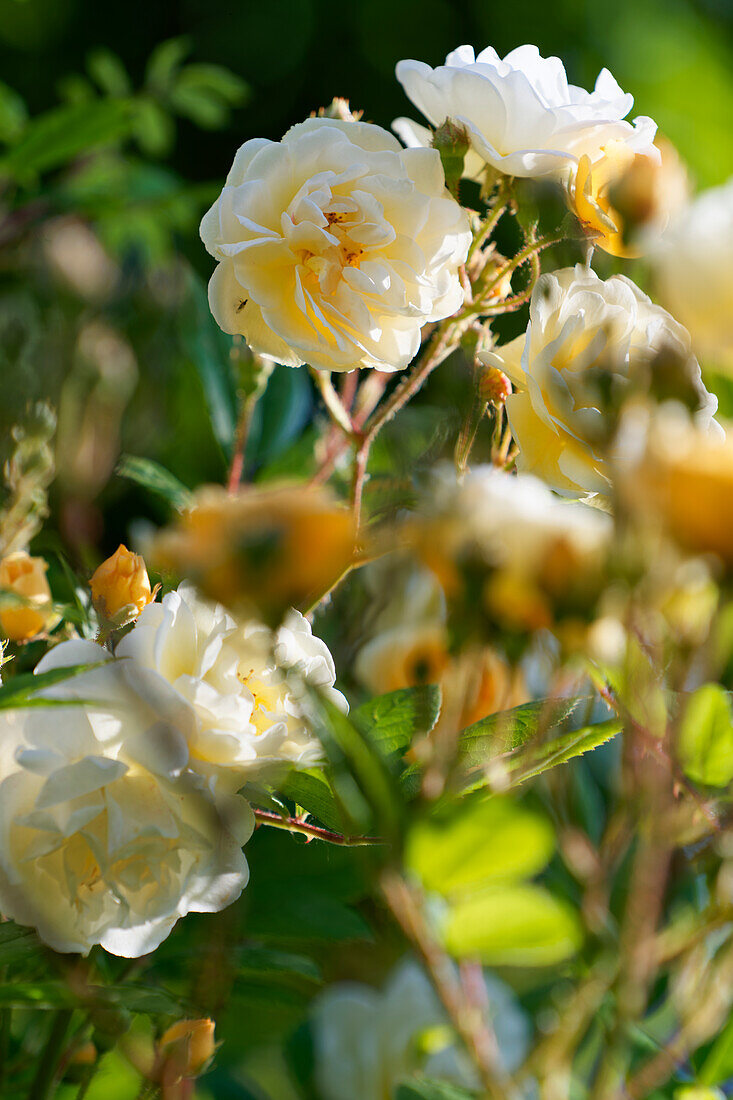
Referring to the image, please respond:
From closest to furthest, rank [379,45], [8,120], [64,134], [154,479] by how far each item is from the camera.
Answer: [154,479]
[64,134]
[8,120]
[379,45]

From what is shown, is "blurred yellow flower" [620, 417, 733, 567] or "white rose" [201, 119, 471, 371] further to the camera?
"white rose" [201, 119, 471, 371]

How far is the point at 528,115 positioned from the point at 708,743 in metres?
0.18

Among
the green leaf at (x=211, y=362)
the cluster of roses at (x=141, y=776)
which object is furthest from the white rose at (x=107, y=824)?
the green leaf at (x=211, y=362)

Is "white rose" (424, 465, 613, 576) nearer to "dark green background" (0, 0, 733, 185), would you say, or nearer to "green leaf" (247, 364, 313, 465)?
"green leaf" (247, 364, 313, 465)

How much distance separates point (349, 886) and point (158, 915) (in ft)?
0.33

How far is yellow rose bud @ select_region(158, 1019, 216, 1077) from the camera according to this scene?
0.76 feet

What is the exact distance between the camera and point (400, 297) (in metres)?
0.29

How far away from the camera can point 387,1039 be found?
0.79ft

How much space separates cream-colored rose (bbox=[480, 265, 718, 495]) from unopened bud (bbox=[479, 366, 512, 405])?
0.02 meters

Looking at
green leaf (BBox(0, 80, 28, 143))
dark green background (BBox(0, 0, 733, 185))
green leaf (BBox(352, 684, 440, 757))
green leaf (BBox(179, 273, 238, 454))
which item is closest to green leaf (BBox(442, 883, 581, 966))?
green leaf (BBox(352, 684, 440, 757))

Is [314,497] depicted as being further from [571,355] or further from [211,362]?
[211,362]

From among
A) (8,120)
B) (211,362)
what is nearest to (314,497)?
(211,362)

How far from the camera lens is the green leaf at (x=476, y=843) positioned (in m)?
0.14

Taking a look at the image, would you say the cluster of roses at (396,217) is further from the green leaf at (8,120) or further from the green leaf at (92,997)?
the green leaf at (8,120)
